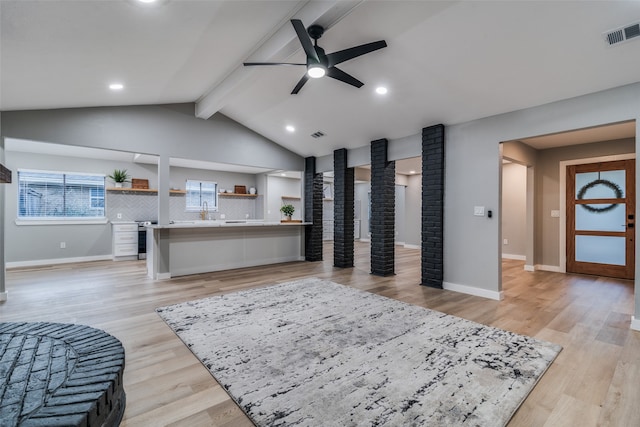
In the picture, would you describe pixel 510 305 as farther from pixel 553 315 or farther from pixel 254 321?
pixel 254 321

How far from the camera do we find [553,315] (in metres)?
3.36

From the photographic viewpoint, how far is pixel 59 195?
6758 mm

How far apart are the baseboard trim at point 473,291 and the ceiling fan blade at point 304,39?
11.7 ft

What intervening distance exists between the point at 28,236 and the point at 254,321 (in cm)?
626

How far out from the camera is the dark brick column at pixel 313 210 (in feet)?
22.7

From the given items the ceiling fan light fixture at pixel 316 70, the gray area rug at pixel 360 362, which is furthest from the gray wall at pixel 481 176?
the ceiling fan light fixture at pixel 316 70

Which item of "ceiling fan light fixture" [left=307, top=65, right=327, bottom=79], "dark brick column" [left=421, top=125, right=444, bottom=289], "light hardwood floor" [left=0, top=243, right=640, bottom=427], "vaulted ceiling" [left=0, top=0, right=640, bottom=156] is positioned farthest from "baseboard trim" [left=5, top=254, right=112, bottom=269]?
"dark brick column" [left=421, top=125, right=444, bottom=289]

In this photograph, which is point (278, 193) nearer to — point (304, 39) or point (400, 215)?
point (400, 215)

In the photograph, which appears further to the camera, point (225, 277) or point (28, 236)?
point (28, 236)

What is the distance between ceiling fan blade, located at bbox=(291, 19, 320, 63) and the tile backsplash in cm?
676

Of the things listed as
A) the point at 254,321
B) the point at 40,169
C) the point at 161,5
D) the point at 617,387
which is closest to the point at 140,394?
the point at 254,321

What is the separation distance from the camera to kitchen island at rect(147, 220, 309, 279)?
5129mm

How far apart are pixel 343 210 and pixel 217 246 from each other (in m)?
2.57

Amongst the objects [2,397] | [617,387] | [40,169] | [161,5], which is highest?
[161,5]
